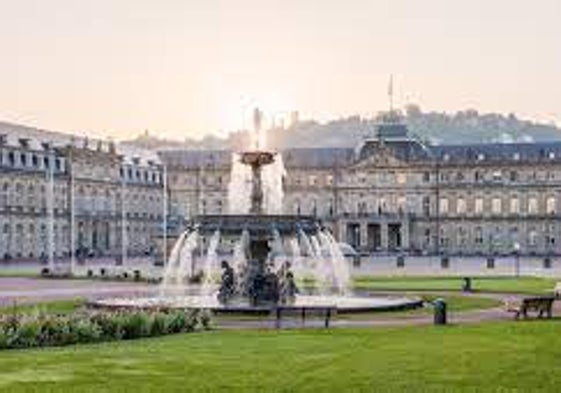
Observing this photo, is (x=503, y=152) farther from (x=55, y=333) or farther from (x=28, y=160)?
(x=55, y=333)

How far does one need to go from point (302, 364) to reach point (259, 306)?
1621 cm

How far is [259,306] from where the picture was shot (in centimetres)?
3856

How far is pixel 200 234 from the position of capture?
4125 centimetres

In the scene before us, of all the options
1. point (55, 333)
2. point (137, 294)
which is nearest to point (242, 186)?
point (137, 294)

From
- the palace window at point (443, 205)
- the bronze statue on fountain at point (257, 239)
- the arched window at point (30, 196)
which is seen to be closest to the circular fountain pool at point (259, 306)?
the bronze statue on fountain at point (257, 239)

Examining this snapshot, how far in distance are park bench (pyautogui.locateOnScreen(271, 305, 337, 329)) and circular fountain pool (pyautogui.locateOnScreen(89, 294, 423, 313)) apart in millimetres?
460

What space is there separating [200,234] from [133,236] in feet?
323

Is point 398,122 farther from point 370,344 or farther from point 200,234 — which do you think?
point 370,344

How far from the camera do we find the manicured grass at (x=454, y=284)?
53.4m

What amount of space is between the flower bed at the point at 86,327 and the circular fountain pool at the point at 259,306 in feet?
16.6

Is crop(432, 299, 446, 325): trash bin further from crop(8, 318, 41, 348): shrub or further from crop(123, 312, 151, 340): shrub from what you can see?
crop(8, 318, 41, 348): shrub

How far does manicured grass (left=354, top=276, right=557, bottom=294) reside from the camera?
53406 millimetres

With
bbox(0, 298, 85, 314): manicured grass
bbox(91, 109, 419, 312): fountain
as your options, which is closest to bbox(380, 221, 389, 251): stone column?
bbox(91, 109, 419, 312): fountain

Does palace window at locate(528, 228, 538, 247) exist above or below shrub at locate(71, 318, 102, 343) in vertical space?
above
